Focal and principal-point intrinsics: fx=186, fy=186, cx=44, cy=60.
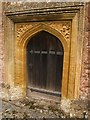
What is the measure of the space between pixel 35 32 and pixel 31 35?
16 cm

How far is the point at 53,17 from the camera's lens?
4527mm

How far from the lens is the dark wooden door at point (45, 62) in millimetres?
4938

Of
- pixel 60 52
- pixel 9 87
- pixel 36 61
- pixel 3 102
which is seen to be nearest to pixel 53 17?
pixel 60 52

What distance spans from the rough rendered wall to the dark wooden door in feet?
2.49

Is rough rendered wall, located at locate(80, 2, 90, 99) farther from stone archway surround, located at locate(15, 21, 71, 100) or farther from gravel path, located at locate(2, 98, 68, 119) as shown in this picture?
gravel path, located at locate(2, 98, 68, 119)

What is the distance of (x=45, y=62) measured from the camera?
515 centimetres

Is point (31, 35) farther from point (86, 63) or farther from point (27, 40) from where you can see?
point (86, 63)

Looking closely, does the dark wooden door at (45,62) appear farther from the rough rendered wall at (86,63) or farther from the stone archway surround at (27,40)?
the rough rendered wall at (86,63)

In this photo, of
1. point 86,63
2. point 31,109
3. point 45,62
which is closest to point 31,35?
point 45,62

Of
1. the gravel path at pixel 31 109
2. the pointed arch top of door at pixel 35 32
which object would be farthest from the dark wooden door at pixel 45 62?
the gravel path at pixel 31 109

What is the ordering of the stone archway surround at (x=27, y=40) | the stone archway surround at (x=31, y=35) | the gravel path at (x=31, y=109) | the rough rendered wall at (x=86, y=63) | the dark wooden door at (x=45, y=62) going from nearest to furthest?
the rough rendered wall at (x=86, y=63) → the stone archway surround at (x=31, y=35) → the stone archway surround at (x=27, y=40) → the gravel path at (x=31, y=109) → the dark wooden door at (x=45, y=62)

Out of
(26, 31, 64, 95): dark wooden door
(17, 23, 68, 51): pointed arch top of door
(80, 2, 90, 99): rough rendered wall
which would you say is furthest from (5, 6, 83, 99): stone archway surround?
(26, 31, 64, 95): dark wooden door

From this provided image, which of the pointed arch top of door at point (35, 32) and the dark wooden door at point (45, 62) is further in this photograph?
the dark wooden door at point (45, 62)

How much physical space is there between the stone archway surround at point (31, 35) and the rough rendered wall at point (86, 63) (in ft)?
0.33
